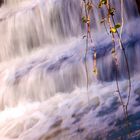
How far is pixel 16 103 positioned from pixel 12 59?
1.60 m

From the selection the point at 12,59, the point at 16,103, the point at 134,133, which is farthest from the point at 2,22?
the point at 134,133

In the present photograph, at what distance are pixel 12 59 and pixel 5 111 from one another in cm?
171

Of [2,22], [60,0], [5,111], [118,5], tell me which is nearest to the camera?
[5,111]

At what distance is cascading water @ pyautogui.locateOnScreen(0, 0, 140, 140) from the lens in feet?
15.4

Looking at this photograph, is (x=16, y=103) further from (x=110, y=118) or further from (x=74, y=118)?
(x=110, y=118)

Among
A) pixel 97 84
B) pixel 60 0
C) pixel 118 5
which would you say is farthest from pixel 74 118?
pixel 60 0

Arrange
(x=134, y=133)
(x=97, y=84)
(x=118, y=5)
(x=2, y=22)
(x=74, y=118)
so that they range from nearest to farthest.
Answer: (x=134, y=133)
(x=74, y=118)
(x=97, y=84)
(x=118, y=5)
(x=2, y=22)

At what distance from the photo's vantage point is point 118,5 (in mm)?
6461

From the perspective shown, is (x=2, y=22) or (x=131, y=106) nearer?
(x=131, y=106)

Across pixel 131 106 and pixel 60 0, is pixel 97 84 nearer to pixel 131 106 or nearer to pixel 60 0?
pixel 131 106

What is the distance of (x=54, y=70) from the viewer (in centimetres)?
601

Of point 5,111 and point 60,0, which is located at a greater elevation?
point 60,0

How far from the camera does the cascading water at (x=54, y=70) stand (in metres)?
4.70

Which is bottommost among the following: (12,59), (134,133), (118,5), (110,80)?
(134,133)
